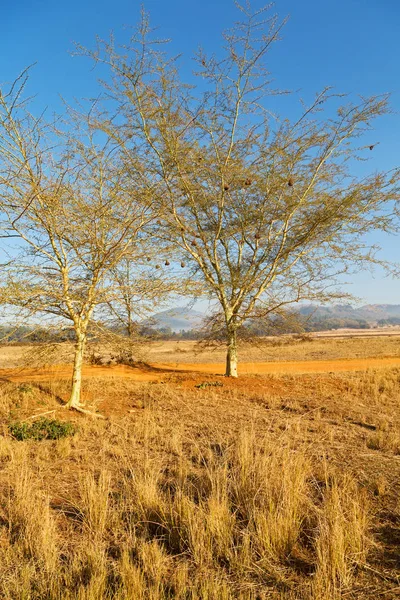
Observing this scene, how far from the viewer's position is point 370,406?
9.77m

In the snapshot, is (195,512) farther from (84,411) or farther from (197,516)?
(84,411)

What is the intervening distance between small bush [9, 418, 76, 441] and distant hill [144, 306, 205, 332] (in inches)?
115

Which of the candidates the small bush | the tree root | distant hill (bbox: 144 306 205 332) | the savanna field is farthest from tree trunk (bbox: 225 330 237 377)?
the small bush

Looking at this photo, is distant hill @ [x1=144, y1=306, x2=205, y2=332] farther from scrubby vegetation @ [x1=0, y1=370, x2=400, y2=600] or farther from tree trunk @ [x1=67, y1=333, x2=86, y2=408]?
scrubby vegetation @ [x1=0, y1=370, x2=400, y2=600]

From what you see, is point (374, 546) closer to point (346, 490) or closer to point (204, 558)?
point (346, 490)

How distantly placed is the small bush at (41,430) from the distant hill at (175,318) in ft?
9.56

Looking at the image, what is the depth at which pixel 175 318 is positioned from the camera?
10195 mm

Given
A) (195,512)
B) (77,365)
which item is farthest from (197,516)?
(77,365)

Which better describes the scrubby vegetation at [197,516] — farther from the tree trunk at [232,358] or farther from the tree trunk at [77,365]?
the tree trunk at [232,358]

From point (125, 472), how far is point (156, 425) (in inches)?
96.9

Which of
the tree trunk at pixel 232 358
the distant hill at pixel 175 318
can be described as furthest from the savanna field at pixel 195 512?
the tree trunk at pixel 232 358

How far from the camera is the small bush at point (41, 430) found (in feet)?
22.4

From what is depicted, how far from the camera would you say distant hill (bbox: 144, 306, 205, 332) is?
32.4 ft

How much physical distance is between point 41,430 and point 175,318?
4153mm
